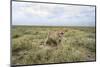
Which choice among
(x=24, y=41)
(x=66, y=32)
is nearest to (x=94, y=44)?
(x=66, y=32)

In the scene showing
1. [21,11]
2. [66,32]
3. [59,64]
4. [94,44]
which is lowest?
[59,64]

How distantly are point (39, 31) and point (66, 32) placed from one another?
0.40 metres

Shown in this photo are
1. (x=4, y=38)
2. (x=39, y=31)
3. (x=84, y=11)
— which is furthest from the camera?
(x=84, y=11)

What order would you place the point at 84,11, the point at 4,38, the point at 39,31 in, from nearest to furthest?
1. the point at 4,38
2. the point at 39,31
3. the point at 84,11

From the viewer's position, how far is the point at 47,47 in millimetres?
2500

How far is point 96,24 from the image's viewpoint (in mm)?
2764

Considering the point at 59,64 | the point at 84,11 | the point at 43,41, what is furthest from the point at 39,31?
the point at 84,11

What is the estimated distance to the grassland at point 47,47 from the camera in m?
2.38

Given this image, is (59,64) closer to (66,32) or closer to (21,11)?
(66,32)

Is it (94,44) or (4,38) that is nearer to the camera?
(4,38)

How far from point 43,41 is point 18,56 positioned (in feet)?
1.28

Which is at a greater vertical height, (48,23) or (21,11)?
(21,11)

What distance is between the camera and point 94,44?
9.00 feet

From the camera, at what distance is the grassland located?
7.82ft
